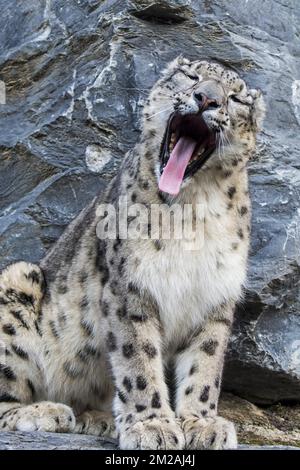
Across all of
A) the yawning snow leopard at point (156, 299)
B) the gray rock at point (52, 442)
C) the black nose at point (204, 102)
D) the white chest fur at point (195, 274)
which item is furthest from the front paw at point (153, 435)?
the black nose at point (204, 102)

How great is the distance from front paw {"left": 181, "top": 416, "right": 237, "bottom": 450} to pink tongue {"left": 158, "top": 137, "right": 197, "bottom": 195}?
144 centimetres

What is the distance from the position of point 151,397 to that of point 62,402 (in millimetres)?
1220

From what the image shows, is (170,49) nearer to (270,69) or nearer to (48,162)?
(270,69)

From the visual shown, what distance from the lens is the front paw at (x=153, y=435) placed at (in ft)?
19.6

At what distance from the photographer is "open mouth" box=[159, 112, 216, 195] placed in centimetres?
661

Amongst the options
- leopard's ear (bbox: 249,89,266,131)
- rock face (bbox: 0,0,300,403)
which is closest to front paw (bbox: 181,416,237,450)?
rock face (bbox: 0,0,300,403)

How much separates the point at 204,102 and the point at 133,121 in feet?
7.35

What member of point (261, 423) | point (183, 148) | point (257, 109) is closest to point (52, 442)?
point (183, 148)

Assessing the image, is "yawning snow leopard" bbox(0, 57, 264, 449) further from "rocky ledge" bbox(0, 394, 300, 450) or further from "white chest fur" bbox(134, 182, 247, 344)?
"rocky ledge" bbox(0, 394, 300, 450)

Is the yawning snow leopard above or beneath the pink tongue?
beneath

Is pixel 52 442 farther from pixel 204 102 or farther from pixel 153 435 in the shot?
pixel 204 102

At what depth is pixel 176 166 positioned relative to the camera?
6641 millimetres

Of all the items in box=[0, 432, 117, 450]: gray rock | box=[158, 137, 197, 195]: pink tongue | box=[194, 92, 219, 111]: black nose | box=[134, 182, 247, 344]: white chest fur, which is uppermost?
box=[194, 92, 219, 111]: black nose

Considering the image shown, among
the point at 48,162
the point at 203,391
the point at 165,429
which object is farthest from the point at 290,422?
the point at 48,162
